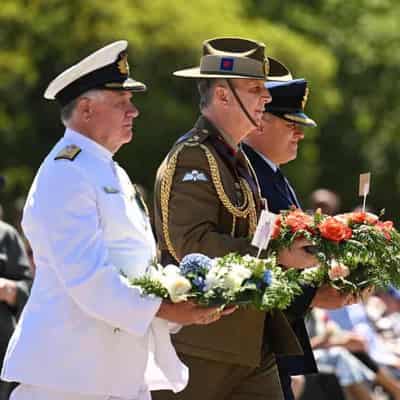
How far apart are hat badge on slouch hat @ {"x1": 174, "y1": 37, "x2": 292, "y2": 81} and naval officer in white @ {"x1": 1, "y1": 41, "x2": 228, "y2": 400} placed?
3.99 ft

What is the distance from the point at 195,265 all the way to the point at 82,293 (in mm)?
464

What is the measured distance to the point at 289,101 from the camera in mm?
7461

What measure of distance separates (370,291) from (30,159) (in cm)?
2206

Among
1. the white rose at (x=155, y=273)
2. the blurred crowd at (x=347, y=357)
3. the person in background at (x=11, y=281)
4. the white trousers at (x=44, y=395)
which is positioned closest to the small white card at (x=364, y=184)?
the white rose at (x=155, y=273)

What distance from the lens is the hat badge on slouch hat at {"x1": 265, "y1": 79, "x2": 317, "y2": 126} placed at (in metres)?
7.41

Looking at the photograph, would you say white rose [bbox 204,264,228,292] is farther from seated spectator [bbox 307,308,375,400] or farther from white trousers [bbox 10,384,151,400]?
seated spectator [bbox 307,308,375,400]

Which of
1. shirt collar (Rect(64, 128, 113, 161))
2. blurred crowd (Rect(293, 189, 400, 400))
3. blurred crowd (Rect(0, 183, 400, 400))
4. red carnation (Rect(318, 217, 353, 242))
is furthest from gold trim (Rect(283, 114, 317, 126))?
blurred crowd (Rect(293, 189, 400, 400))

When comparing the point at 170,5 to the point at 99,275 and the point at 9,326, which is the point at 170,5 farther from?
the point at 99,275

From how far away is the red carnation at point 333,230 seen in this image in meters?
6.42

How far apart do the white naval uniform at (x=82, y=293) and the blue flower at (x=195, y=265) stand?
6.7 inches

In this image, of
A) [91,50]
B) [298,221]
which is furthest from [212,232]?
[91,50]

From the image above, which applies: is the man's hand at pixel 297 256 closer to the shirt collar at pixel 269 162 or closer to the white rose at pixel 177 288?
the shirt collar at pixel 269 162

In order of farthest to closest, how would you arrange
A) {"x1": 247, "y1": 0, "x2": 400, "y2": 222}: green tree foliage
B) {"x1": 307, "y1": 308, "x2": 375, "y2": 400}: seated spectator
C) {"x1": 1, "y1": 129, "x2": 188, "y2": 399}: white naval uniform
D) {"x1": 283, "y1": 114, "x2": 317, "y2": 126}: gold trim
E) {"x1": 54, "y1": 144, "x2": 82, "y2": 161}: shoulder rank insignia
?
{"x1": 247, "y1": 0, "x2": 400, "y2": 222}: green tree foliage
{"x1": 307, "y1": 308, "x2": 375, "y2": 400}: seated spectator
{"x1": 283, "y1": 114, "x2": 317, "y2": 126}: gold trim
{"x1": 54, "y1": 144, "x2": 82, "y2": 161}: shoulder rank insignia
{"x1": 1, "y1": 129, "x2": 188, "y2": 399}: white naval uniform

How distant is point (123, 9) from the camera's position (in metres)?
28.2
